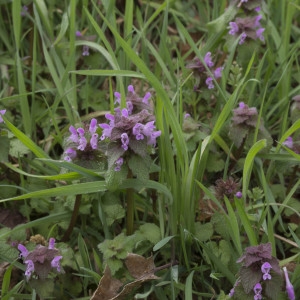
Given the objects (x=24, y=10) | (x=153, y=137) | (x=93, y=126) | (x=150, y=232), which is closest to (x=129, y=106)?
(x=93, y=126)

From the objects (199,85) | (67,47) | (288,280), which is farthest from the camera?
(67,47)

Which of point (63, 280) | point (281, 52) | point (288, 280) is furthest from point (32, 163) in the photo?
point (281, 52)

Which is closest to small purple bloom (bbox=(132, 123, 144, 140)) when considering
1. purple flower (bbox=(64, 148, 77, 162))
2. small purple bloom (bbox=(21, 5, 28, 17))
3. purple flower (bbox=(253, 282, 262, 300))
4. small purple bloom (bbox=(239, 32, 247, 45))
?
purple flower (bbox=(64, 148, 77, 162))

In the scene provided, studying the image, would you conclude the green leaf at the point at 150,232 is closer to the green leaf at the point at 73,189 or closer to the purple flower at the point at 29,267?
the green leaf at the point at 73,189

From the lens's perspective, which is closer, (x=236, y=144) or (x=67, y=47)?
(x=236, y=144)

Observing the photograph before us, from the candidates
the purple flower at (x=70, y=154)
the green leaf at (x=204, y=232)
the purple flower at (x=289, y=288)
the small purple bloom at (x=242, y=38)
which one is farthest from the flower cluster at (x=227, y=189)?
the small purple bloom at (x=242, y=38)

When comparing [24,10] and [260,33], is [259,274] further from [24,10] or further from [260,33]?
[24,10]

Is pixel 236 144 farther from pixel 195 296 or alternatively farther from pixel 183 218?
pixel 195 296
